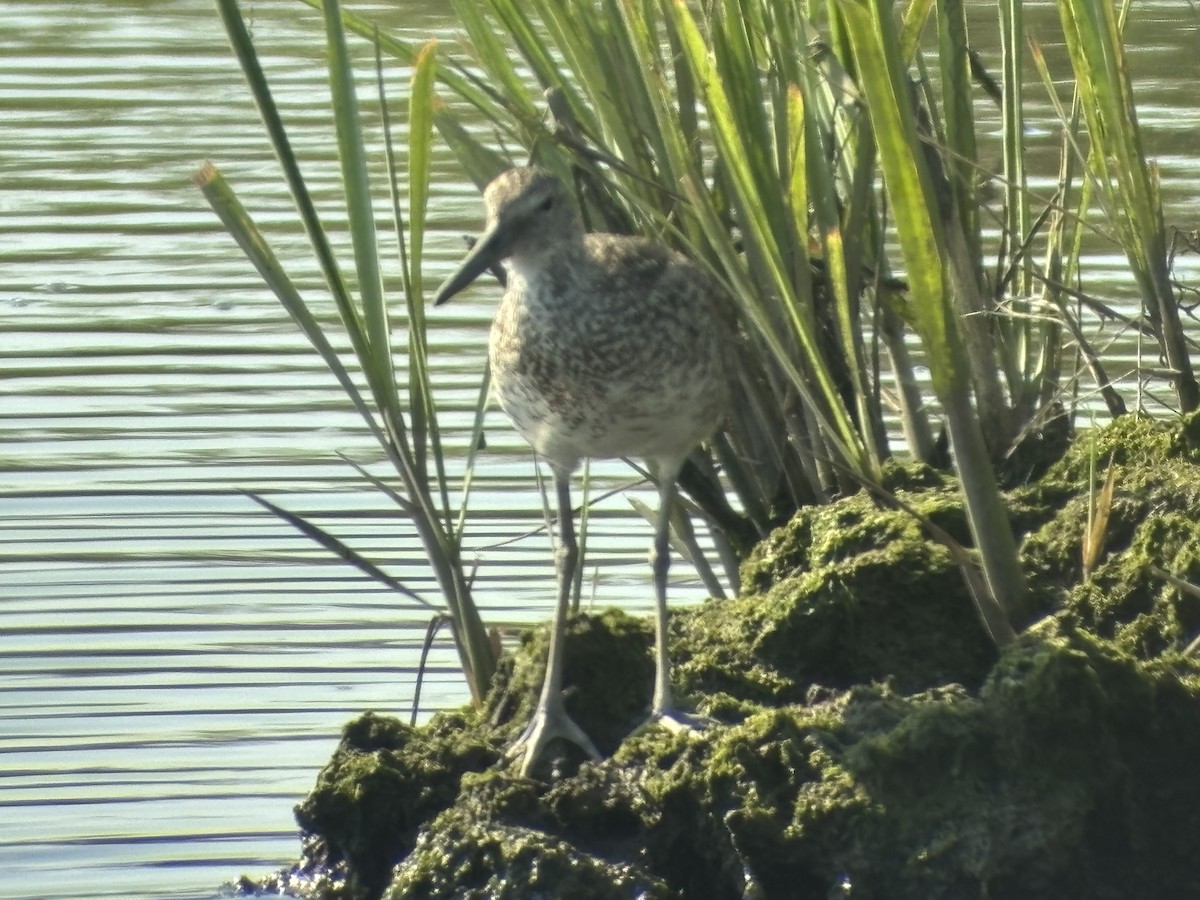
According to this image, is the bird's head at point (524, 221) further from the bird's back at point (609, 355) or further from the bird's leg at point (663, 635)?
the bird's leg at point (663, 635)

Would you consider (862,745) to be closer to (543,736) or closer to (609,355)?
(543,736)

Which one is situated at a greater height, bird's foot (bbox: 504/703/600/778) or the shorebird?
the shorebird

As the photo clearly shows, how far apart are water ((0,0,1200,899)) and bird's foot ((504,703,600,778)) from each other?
0.83 m

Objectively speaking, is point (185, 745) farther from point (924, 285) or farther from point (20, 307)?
point (20, 307)

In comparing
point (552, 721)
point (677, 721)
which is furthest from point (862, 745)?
point (552, 721)

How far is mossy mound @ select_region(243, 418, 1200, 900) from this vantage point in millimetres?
4238

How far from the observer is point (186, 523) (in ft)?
23.4

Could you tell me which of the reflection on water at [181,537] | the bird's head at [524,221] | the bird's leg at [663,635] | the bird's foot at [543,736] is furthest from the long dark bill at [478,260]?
the reflection on water at [181,537]

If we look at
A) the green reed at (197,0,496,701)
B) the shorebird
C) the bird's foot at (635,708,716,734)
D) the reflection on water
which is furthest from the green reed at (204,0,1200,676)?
the reflection on water

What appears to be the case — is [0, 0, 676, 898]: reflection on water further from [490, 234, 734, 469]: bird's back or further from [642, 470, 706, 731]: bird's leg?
[490, 234, 734, 469]: bird's back

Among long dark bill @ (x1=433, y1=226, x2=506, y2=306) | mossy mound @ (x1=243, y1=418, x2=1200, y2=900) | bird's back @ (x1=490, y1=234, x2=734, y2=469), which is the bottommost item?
mossy mound @ (x1=243, y1=418, x2=1200, y2=900)

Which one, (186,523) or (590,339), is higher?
(186,523)

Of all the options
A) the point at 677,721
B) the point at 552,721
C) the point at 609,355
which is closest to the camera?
the point at 677,721

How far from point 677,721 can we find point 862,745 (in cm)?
54
